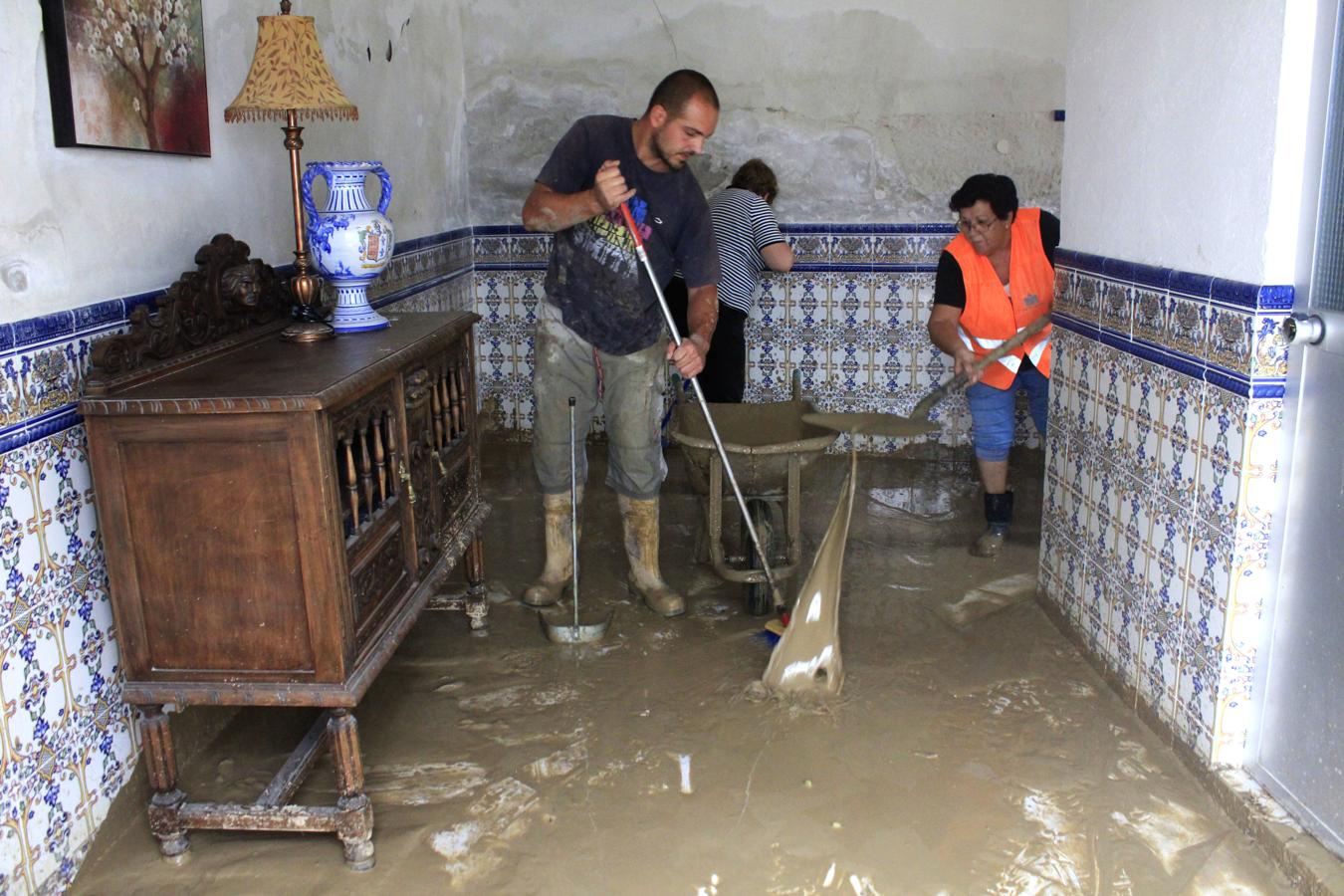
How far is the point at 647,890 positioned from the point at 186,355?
61.3 inches

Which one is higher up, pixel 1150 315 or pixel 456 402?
pixel 1150 315

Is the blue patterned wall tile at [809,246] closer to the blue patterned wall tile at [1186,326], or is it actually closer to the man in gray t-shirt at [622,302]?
the man in gray t-shirt at [622,302]

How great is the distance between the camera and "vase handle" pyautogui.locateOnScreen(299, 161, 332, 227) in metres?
2.82

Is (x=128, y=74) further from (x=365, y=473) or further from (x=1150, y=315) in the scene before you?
(x=1150, y=315)

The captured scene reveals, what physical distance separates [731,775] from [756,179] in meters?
3.34

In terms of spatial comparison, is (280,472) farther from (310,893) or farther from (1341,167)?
(1341,167)

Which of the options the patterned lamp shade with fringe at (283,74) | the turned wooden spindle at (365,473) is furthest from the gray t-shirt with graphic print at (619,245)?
the turned wooden spindle at (365,473)

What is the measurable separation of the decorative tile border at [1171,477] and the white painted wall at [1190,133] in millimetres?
89

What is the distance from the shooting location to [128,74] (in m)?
2.45

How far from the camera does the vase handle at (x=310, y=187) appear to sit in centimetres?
282

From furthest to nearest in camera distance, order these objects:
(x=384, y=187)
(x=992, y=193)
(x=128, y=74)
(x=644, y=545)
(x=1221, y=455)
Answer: (x=992, y=193), (x=644, y=545), (x=384, y=187), (x=1221, y=455), (x=128, y=74)

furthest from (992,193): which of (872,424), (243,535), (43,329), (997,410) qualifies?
(43,329)

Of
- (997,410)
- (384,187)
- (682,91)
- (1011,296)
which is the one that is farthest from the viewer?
(997,410)

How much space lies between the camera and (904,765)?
279 cm
